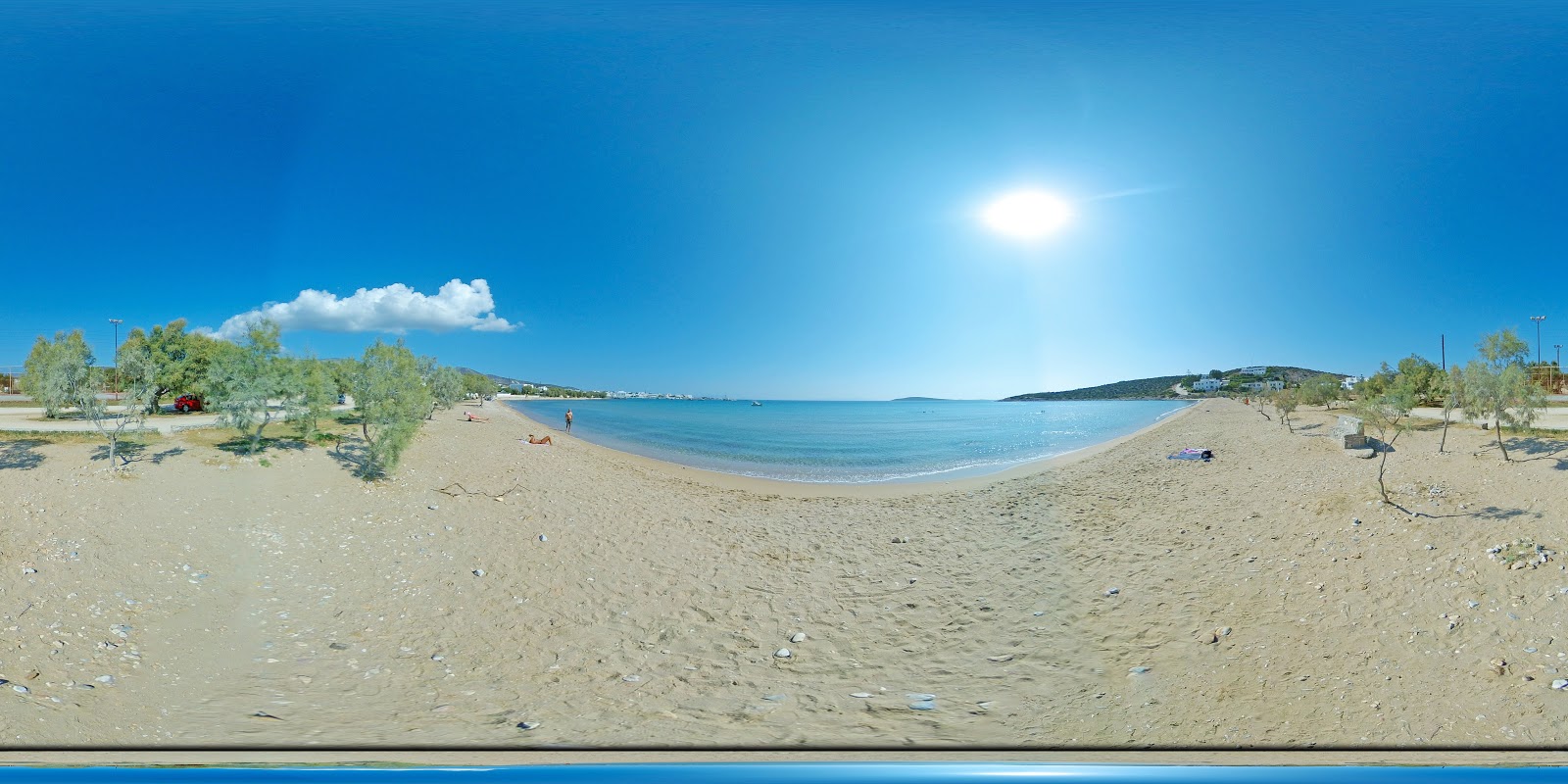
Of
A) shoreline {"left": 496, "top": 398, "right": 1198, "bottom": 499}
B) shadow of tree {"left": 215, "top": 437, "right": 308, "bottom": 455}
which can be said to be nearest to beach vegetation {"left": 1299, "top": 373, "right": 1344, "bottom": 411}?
shoreline {"left": 496, "top": 398, "right": 1198, "bottom": 499}

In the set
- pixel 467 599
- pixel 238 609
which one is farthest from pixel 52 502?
pixel 467 599

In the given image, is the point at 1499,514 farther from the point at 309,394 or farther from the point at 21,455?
→ the point at 21,455

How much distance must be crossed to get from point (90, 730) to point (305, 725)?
509mm

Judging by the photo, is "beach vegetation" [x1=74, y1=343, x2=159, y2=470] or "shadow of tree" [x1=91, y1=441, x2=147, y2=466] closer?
"beach vegetation" [x1=74, y1=343, x2=159, y2=470]

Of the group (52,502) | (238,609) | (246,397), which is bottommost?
(238,609)

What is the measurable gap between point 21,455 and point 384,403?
2.36m

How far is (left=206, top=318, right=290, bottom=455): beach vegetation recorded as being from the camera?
5.18m

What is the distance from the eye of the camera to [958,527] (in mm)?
5562

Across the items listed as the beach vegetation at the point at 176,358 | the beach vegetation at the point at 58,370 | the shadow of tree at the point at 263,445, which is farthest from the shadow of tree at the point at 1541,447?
the shadow of tree at the point at 263,445

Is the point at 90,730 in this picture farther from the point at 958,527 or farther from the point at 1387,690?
the point at 958,527

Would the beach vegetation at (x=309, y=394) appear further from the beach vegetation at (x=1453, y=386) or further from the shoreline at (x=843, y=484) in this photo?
the beach vegetation at (x=1453, y=386)

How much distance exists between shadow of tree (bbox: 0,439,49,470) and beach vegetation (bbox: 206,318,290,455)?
3.52 ft

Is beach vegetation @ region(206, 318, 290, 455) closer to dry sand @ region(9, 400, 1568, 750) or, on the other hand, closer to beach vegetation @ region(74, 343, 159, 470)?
dry sand @ region(9, 400, 1568, 750)

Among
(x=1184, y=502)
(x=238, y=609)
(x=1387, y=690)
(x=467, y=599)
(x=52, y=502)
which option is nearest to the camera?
(x=1387, y=690)
